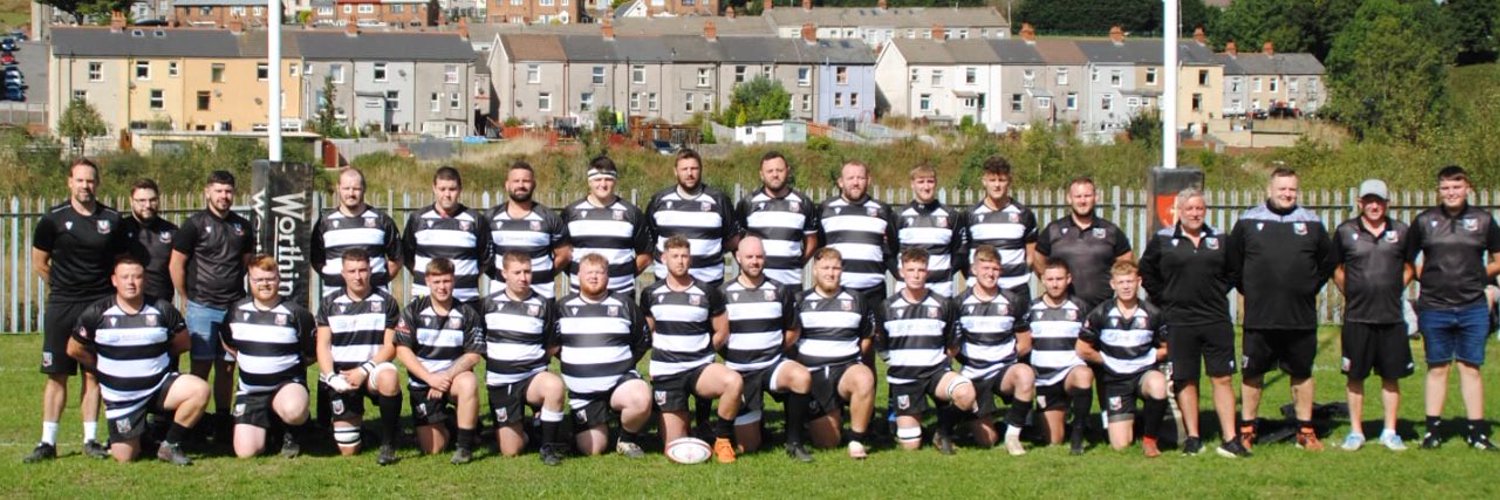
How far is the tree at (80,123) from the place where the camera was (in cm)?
6331

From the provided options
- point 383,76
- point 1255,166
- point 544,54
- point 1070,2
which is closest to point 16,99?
point 383,76

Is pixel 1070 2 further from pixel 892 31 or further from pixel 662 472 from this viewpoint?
pixel 662 472

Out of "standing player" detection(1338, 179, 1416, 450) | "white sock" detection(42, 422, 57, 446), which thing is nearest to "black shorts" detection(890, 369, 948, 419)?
"standing player" detection(1338, 179, 1416, 450)

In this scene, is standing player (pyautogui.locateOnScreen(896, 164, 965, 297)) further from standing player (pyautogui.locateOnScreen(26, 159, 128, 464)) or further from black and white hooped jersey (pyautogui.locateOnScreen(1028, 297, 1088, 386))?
standing player (pyautogui.locateOnScreen(26, 159, 128, 464))

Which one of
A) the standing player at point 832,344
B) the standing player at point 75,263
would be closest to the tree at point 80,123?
the standing player at point 75,263

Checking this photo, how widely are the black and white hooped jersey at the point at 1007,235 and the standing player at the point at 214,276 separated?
4778mm

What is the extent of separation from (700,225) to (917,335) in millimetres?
1678

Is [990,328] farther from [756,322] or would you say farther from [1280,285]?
[1280,285]

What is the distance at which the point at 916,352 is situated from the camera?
10.3m

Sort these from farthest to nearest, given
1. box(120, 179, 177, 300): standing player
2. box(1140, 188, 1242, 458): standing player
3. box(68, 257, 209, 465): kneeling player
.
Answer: box(120, 179, 177, 300): standing player
box(1140, 188, 1242, 458): standing player
box(68, 257, 209, 465): kneeling player

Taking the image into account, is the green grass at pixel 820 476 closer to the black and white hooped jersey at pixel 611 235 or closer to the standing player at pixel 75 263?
the standing player at pixel 75 263

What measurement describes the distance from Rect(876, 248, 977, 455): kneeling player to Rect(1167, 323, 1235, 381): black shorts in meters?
1.31

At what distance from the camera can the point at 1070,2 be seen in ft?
430

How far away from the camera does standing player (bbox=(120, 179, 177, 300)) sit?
10508 mm
